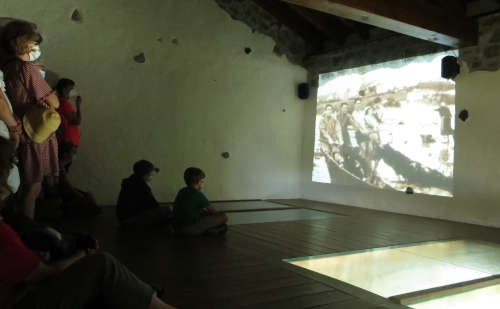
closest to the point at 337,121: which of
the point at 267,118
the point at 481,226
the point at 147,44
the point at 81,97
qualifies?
the point at 267,118

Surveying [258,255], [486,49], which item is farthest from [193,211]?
[486,49]

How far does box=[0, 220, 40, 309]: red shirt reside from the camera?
1113 millimetres

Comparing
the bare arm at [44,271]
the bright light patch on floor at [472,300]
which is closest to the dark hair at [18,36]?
the bare arm at [44,271]

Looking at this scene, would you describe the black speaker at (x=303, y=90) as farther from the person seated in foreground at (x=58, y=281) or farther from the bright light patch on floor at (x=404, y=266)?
the person seated in foreground at (x=58, y=281)

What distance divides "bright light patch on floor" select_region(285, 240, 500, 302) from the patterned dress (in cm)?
174

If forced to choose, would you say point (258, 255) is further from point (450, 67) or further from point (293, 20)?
point (293, 20)

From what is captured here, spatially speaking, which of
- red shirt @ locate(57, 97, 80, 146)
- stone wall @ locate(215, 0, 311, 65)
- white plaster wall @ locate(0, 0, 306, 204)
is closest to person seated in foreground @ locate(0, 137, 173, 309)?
red shirt @ locate(57, 97, 80, 146)

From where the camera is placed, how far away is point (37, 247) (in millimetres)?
1477

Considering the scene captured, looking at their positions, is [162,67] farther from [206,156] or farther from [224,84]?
[206,156]

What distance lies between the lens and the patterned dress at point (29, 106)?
2549mm

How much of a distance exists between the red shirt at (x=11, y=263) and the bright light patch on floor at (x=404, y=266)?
1898 millimetres

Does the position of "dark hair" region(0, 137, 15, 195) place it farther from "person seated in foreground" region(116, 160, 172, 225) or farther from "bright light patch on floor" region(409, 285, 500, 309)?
"person seated in foreground" region(116, 160, 172, 225)

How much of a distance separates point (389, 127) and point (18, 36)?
4.58m

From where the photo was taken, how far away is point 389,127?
223 inches
